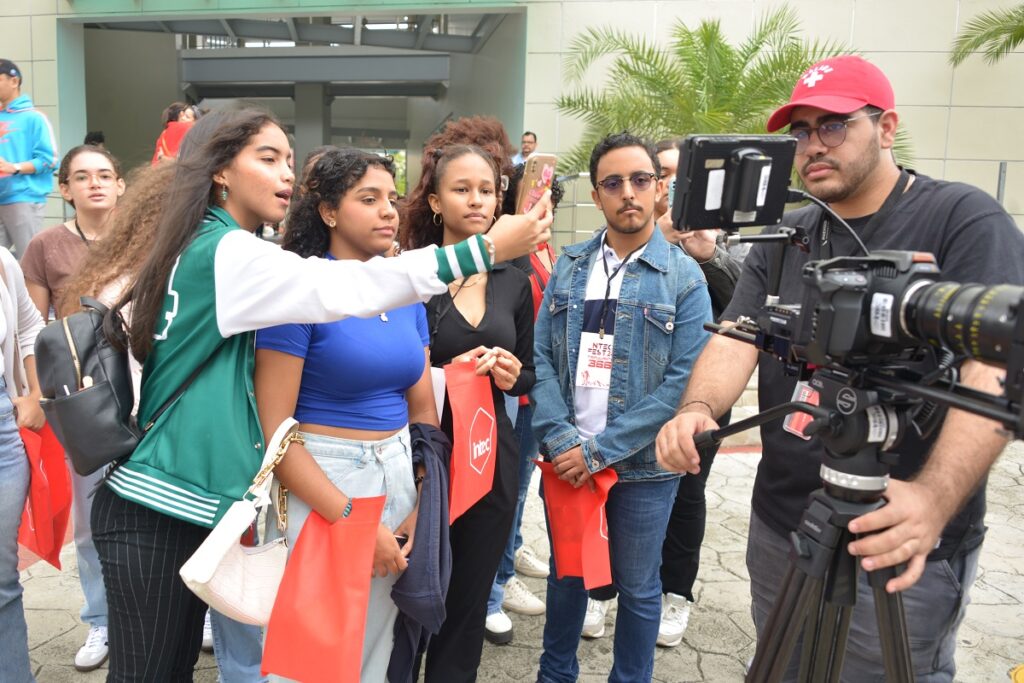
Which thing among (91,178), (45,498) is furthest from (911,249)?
(91,178)

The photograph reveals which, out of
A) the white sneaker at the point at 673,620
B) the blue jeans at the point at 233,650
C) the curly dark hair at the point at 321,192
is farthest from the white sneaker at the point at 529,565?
the curly dark hair at the point at 321,192

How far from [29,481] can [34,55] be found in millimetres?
12932

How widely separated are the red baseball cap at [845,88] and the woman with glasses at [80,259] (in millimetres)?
2543

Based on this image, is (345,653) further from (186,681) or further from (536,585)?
(536,585)

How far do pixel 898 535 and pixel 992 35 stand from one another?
11357 millimetres

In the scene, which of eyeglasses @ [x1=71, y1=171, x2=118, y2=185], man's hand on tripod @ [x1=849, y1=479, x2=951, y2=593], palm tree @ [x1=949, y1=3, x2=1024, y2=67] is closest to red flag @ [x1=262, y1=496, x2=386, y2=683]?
man's hand on tripod @ [x1=849, y1=479, x2=951, y2=593]

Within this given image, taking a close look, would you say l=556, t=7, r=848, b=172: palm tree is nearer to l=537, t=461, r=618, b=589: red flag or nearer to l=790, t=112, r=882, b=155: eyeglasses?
l=537, t=461, r=618, b=589: red flag

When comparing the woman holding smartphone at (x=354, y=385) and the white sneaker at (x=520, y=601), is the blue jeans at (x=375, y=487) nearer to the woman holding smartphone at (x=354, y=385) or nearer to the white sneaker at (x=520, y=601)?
the woman holding smartphone at (x=354, y=385)

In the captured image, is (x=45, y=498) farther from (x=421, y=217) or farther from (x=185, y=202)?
(x=421, y=217)

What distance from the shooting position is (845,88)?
1910 millimetres

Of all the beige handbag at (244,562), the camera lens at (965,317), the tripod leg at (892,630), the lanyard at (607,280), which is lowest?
the beige handbag at (244,562)

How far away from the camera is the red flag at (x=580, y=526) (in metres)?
2.66

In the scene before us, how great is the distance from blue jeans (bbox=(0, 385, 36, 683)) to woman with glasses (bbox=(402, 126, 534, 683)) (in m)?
1.31

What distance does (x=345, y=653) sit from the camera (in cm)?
203
